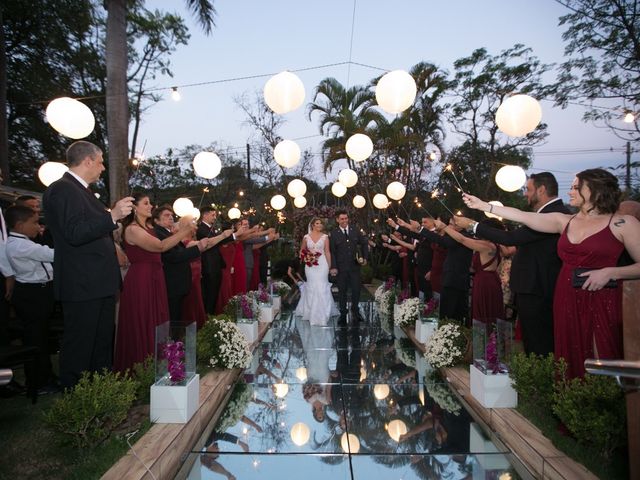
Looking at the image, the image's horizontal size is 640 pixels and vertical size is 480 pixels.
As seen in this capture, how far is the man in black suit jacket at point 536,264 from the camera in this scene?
15.3ft

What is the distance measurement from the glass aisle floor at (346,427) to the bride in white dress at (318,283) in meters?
2.96

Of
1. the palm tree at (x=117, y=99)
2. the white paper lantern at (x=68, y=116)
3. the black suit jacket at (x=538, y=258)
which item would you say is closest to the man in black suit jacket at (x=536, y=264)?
the black suit jacket at (x=538, y=258)

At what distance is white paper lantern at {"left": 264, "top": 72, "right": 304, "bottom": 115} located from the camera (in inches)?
275

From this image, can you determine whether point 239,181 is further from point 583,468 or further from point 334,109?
point 583,468

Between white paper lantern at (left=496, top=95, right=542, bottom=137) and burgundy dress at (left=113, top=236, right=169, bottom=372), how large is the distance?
427 centimetres

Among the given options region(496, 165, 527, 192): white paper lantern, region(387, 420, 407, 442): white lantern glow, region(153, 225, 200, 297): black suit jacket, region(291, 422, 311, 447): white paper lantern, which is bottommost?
region(387, 420, 407, 442): white lantern glow

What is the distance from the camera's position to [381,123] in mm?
18094

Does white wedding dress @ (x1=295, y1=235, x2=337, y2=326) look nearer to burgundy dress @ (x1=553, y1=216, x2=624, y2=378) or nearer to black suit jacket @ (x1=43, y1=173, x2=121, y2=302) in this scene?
black suit jacket @ (x1=43, y1=173, x2=121, y2=302)

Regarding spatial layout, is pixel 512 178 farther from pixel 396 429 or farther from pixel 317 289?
pixel 317 289

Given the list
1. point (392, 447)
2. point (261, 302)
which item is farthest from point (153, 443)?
point (261, 302)

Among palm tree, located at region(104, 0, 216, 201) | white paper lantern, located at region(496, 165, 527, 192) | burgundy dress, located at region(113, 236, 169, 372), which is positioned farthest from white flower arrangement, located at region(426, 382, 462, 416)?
palm tree, located at region(104, 0, 216, 201)

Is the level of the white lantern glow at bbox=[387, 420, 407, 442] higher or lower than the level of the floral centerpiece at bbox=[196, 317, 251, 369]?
lower

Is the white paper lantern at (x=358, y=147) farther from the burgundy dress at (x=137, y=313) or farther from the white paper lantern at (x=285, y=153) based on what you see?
the burgundy dress at (x=137, y=313)

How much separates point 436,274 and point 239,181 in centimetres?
2303
